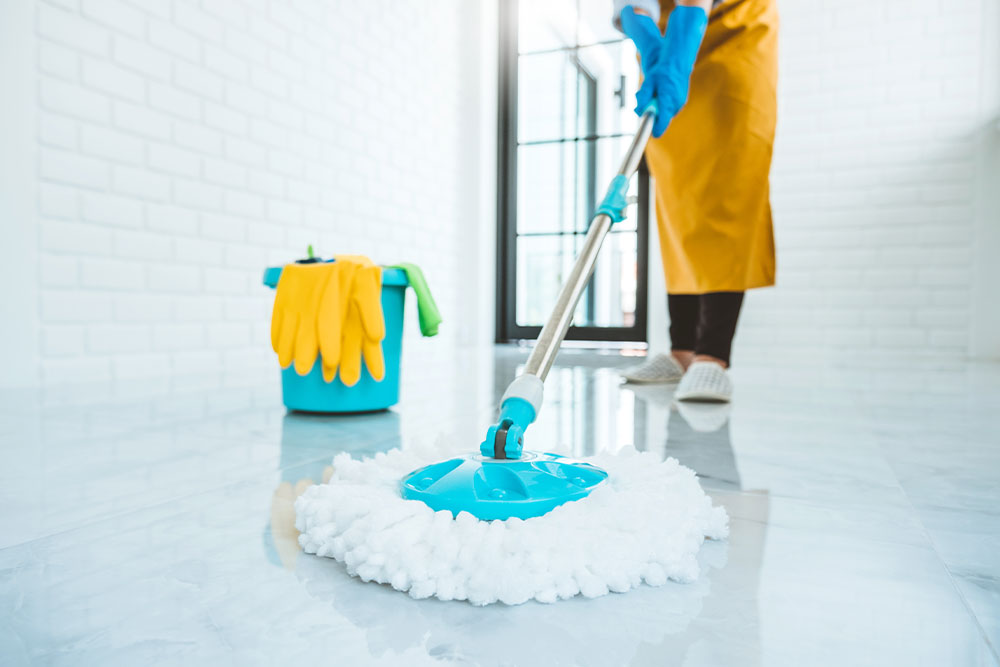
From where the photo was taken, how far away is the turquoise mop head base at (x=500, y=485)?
0.59 metres

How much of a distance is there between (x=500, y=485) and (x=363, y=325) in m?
0.78

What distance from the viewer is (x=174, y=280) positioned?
6.86 ft

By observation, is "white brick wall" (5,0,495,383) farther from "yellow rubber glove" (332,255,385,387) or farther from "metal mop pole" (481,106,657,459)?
"metal mop pole" (481,106,657,459)

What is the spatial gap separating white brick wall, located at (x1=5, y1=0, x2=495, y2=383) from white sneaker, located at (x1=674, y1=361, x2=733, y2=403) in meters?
1.43

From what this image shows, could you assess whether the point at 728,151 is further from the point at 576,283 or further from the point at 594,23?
the point at 594,23

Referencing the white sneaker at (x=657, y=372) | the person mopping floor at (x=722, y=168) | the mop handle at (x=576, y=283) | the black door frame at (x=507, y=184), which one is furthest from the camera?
the black door frame at (x=507, y=184)

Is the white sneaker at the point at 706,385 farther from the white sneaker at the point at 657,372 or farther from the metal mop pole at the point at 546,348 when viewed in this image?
the metal mop pole at the point at 546,348

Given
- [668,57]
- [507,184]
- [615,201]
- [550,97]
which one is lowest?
[615,201]

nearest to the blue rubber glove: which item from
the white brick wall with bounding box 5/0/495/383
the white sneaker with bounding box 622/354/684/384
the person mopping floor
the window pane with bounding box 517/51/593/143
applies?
the person mopping floor

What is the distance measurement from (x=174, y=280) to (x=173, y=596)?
5.80 feet

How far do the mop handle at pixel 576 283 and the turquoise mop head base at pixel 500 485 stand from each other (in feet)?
0.33

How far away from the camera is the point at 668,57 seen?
1.25m

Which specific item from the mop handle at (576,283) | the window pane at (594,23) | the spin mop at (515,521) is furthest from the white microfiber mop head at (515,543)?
the window pane at (594,23)

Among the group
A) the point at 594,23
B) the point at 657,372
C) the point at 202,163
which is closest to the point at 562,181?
the point at 594,23
